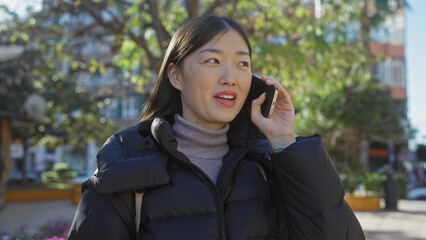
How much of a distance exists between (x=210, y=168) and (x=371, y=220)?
10.1m

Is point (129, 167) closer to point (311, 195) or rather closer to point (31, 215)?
point (311, 195)

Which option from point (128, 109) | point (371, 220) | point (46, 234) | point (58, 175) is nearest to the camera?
point (46, 234)

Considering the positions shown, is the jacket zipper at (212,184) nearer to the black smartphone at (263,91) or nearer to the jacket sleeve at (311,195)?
the jacket sleeve at (311,195)

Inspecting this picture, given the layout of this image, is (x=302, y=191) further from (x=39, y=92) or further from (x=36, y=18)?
(x=39, y=92)

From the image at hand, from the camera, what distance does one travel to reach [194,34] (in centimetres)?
179

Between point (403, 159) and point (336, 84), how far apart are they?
21.5 meters

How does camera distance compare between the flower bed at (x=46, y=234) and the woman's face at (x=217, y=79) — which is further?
the flower bed at (x=46, y=234)

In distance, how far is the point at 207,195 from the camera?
1600 mm

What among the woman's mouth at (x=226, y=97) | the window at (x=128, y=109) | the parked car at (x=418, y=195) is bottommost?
the parked car at (x=418, y=195)

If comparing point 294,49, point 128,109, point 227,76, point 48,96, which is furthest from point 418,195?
point 128,109

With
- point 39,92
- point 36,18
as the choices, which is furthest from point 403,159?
point 36,18

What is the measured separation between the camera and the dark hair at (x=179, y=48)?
1785 millimetres

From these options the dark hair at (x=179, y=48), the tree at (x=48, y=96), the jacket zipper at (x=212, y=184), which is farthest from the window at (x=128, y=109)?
the jacket zipper at (x=212, y=184)

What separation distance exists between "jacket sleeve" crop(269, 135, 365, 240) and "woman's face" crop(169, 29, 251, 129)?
0.27m
